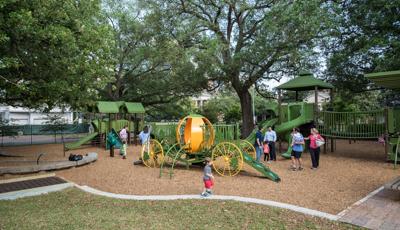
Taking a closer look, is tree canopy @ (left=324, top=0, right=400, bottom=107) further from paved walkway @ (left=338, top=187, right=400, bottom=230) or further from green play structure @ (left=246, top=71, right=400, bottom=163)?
paved walkway @ (left=338, top=187, right=400, bottom=230)

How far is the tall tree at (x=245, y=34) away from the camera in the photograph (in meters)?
16.4

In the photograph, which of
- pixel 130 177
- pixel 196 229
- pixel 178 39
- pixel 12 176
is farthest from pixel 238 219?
pixel 178 39

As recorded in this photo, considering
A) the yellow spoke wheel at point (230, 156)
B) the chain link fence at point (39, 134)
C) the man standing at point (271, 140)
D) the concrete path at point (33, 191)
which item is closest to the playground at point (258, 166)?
the yellow spoke wheel at point (230, 156)

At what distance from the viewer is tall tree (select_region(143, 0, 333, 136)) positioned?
16391 millimetres

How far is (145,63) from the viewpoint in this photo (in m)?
25.6

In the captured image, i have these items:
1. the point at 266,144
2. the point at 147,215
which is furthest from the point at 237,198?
the point at 266,144

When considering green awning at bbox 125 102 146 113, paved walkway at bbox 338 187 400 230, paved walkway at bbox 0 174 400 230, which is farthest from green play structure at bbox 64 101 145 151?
paved walkway at bbox 338 187 400 230

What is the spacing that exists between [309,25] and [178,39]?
814 centimetres

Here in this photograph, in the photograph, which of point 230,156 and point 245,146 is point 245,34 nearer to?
point 245,146

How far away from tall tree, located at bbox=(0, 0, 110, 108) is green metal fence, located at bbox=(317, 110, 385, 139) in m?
11.0

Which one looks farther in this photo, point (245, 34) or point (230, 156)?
point (245, 34)

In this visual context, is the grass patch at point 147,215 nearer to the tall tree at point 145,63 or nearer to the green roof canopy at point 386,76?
the green roof canopy at point 386,76

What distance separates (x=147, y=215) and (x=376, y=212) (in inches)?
185

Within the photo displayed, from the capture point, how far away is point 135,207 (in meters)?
7.05
